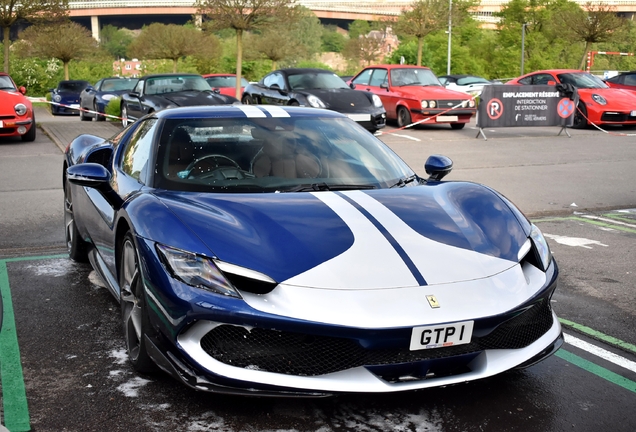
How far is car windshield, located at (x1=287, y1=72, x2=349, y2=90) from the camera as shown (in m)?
17.1

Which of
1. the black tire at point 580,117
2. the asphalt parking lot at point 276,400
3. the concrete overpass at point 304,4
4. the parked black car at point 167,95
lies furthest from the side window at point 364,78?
the concrete overpass at point 304,4

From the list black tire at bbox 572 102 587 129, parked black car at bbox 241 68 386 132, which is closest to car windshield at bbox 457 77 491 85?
black tire at bbox 572 102 587 129

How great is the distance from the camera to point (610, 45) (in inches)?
2761

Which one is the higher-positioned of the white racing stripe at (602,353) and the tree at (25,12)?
the tree at (25,12)

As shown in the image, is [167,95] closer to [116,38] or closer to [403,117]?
[403,117]

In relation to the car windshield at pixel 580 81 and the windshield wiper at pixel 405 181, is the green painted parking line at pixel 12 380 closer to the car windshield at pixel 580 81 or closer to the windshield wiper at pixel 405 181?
the windshield wiper at pixel 405 181

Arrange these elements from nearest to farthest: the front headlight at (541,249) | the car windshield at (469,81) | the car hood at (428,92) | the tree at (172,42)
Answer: the front headlight at (541,249)
the car hood at (428,92)
the tree at (172,42)
the car windshield at (469,81)

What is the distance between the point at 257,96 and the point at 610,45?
196ft

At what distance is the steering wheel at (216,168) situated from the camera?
430 centimetres

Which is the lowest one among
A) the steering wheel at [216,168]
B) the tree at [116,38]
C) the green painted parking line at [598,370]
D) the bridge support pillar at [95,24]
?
the tree at [116,38]

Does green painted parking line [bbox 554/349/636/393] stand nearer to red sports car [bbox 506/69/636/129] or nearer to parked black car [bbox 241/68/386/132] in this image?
parked black car [bbox 241/68/386/132]

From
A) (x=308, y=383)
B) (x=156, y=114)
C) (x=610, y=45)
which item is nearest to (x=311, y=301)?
(x=308, y=383)

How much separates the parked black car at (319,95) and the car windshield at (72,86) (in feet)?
40.2

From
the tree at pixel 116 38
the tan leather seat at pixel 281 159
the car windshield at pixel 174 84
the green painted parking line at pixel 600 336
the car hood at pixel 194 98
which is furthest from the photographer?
the tree at pixel 116 38
